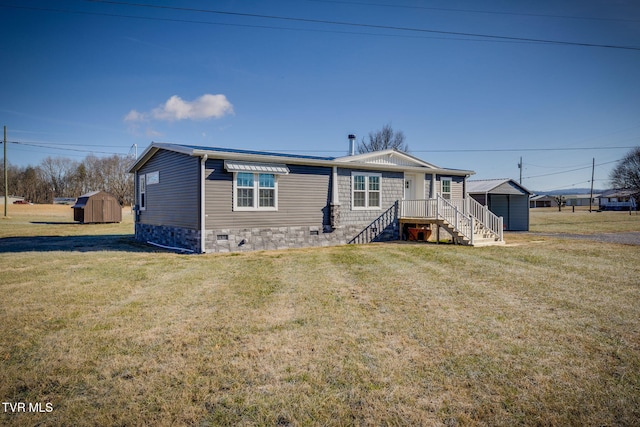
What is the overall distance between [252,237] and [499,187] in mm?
17013

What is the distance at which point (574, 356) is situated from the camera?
357 centimetres

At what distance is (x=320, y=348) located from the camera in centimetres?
373

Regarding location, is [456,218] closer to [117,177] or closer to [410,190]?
[410,190]

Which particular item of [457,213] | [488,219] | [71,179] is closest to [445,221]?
[457,213]

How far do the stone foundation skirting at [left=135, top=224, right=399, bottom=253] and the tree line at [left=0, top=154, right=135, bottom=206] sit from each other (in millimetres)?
52938

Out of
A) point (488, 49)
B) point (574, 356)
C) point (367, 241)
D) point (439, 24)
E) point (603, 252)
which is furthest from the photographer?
point (488, 49)

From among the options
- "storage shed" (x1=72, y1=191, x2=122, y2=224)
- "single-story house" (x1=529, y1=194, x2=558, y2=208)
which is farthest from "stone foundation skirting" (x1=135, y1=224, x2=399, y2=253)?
"single-story house" (x1=529, y1=194, x2=558, y2=208)

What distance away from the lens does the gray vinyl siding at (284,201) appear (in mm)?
10797

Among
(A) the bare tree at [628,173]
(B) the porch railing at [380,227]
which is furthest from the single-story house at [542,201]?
(B) the porch railing at [380,227]

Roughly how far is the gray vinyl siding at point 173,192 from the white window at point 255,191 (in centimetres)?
132

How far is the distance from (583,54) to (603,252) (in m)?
9.64

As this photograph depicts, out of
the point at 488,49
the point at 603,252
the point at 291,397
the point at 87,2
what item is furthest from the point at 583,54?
the point at 87,2

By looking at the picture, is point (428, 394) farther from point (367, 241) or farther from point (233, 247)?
point (367, 241)

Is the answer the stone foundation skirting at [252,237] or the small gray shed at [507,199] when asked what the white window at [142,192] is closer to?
the stone foundation skirting at [252,237]
